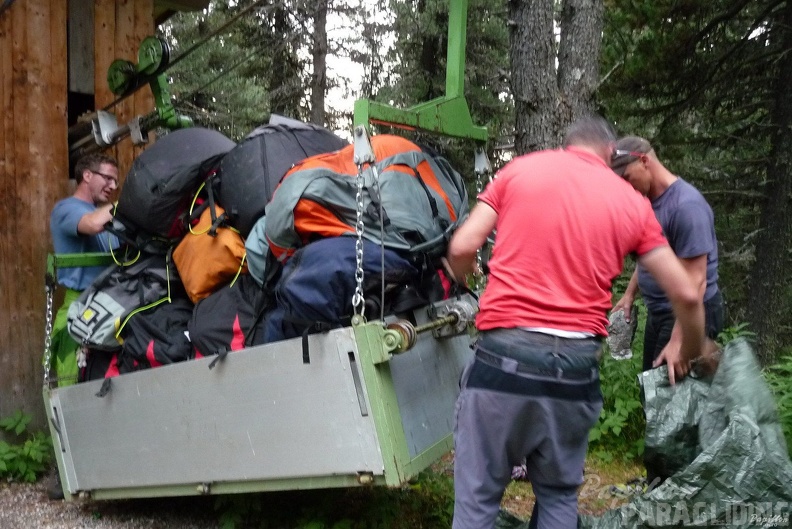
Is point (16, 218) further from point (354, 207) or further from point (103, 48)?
point (354, 207)

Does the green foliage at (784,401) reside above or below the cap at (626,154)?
below

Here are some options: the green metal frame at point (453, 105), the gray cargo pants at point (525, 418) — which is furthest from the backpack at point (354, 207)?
the gray cargo pants at point (525, 418)

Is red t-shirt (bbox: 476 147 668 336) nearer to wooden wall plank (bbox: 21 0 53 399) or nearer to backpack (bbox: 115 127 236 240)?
backpack (bbox: 115 127 236 240)

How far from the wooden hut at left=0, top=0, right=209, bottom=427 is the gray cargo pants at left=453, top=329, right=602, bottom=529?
382 centimetres

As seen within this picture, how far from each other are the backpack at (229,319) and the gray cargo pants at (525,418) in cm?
108

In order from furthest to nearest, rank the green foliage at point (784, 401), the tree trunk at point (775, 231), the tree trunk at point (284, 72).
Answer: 1. the tree trunk at point (284, 72)
2. the tree trunk at point (775, 231)
3. the green foliage at point (784, 401)

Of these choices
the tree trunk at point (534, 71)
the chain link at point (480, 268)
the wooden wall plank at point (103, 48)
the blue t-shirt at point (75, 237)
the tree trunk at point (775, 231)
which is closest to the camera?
the chain link at point (480, 268)

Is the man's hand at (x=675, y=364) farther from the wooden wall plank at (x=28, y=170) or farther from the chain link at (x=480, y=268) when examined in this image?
the wooden wall plank at (x=28, y=170)

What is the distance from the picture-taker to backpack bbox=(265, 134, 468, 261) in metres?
2.77

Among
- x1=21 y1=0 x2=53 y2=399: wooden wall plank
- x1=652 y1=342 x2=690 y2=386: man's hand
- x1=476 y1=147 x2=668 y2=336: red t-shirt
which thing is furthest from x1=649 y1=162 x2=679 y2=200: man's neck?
x1=21 y1=0 x2=53 y2=399: wooden wall plank

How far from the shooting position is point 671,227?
3.19 meters

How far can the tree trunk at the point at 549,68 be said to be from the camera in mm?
5133

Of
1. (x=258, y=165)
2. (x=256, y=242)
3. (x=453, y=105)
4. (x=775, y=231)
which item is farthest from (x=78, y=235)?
→ (x=775, y=231)

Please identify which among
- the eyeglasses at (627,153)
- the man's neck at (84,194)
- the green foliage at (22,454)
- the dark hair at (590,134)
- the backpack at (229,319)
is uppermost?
the dark hair at (590,134)
